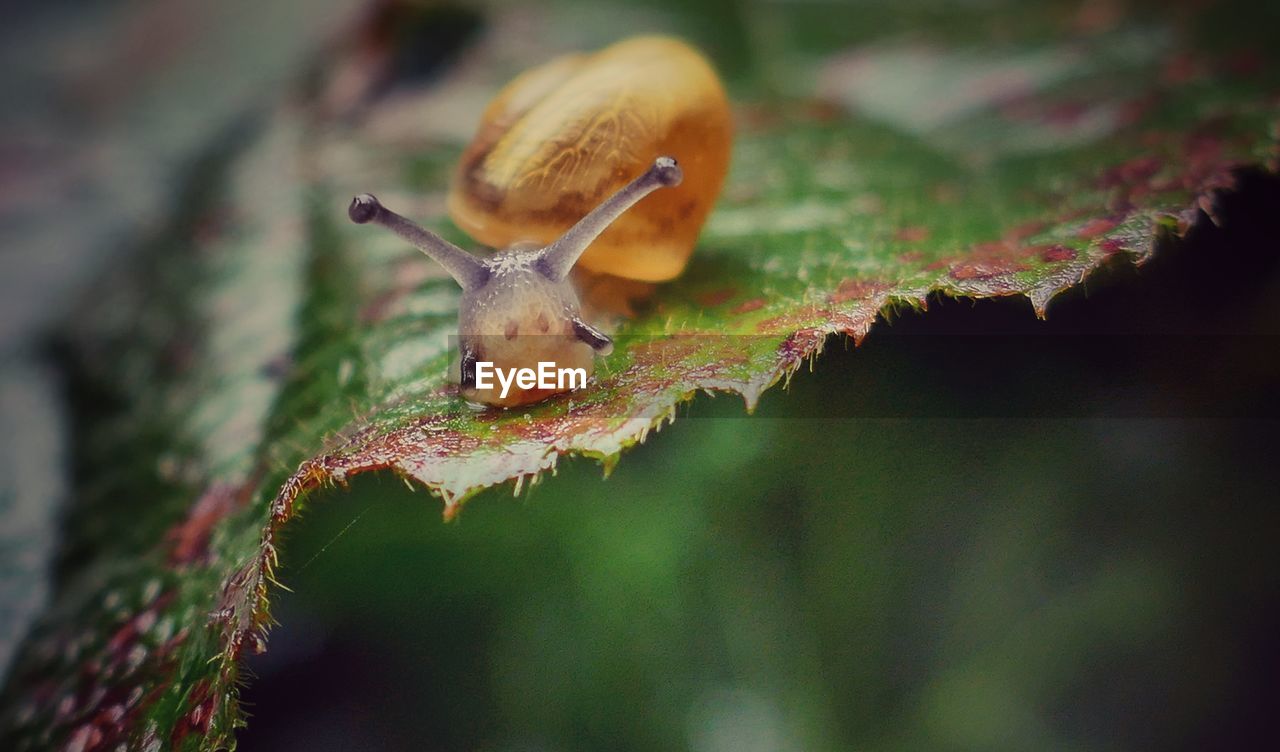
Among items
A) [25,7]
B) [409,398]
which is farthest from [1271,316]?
[25,7]

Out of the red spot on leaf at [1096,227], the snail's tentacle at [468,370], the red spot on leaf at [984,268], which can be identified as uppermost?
the red spot on leaf at [1096,227]

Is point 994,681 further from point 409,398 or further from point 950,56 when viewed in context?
point 950,56

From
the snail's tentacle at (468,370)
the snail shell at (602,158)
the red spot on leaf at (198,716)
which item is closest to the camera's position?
the red spot on leaf at (198,716)

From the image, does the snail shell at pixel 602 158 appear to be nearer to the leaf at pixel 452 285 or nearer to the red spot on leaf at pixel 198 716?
the leaf at pixel 452 285

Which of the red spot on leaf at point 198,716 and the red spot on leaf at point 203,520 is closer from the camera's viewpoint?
the red spot on leaf at point 198,716

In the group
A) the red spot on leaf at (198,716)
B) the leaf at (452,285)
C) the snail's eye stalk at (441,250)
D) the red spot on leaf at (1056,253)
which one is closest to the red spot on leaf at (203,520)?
the leaf at (452,285)

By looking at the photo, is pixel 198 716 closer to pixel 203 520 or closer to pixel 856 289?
pixel 203 520

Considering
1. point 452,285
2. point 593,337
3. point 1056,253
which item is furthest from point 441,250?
point 1056,253

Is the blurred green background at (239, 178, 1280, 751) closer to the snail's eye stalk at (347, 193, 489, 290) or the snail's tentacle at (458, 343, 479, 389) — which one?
the snail's tentacle at (458, 343, 479, 389)
